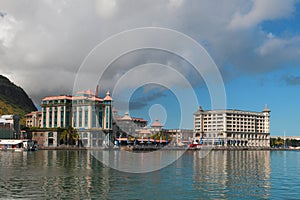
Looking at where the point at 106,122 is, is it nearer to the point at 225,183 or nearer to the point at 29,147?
the point at 29,147

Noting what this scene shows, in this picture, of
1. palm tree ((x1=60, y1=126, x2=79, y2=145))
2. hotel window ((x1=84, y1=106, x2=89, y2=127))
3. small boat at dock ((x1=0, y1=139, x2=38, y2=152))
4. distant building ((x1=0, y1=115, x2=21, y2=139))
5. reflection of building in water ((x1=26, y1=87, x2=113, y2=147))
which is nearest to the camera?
small boat at dock ((x1=0, y1=139, x2=38, y2=152))

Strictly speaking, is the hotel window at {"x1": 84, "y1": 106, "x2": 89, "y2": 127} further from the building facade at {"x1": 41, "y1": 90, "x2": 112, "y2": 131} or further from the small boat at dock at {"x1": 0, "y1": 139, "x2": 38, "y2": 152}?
the small boat at dock at {"x1": 0, "y1": 139, "x2": 38, "y2": 152}

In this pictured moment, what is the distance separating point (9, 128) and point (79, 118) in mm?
32925

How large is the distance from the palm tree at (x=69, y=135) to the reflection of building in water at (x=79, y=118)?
3.80 metres

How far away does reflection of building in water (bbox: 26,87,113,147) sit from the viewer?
18712 cm

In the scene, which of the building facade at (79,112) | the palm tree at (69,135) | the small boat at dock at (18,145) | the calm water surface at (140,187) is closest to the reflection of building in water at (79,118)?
the building facade at (79,112)

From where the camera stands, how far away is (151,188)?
4209 cm

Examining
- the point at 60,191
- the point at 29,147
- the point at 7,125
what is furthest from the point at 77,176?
the point at 7,125

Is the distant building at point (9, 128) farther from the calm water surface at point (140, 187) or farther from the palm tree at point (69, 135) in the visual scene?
the calm water surface at point (140, 187)

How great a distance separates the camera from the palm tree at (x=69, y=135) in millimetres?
179875

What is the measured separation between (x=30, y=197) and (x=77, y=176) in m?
16.0

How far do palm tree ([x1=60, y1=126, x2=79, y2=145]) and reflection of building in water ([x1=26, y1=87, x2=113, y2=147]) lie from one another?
3802 mm

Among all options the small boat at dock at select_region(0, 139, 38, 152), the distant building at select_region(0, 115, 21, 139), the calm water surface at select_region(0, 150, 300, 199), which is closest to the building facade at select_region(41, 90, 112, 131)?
the distant building at select_region(0, 115, 21, 139)

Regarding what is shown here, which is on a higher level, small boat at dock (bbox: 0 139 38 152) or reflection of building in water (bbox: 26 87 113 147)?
reflection of building in water (bbox: 26 87 113 147)
